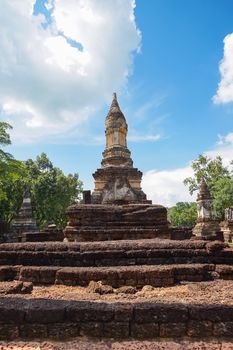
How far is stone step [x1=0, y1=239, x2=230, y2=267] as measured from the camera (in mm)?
7430

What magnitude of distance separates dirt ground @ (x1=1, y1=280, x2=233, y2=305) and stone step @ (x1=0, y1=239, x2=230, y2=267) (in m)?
1.00

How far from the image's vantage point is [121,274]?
6449 mm

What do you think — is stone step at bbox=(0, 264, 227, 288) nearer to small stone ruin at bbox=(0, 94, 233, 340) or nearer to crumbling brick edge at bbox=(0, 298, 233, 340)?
small stone ruin at bbox=(0, 94, 233, 340)

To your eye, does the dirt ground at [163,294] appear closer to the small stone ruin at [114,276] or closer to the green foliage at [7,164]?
the small stone ruin at [114,276]

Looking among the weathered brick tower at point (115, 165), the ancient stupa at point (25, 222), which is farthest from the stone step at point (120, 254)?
the ancient stupa at point (25, 222)

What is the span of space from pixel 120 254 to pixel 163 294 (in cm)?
208

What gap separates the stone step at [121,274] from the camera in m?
6.42

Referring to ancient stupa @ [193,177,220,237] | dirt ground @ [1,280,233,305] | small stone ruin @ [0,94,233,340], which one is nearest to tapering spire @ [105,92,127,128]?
ancient stupa @ [193,177,220,237]

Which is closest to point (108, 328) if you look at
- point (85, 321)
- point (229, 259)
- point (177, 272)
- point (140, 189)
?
point (85, 321)

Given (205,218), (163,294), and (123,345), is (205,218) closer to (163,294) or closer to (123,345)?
(163,294)

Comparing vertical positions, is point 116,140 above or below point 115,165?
above

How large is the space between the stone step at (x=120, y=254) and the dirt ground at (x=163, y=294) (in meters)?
1.00

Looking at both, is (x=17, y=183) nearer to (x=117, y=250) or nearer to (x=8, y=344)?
(x=117, y=250)

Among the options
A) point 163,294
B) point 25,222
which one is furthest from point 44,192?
point 163,294
